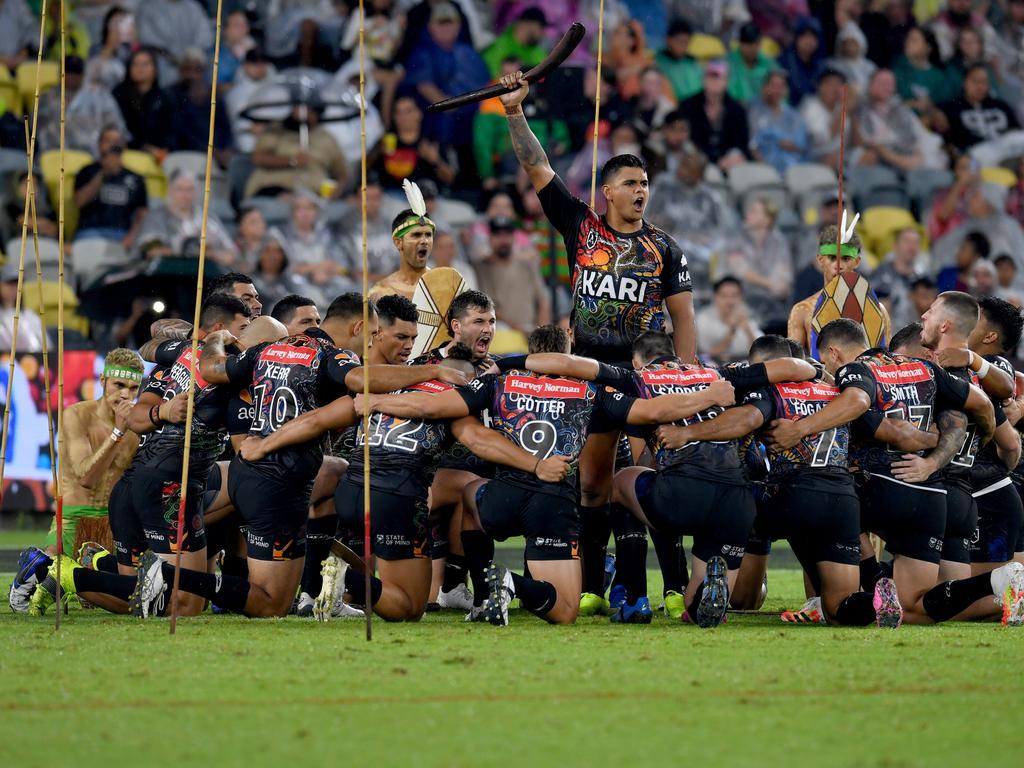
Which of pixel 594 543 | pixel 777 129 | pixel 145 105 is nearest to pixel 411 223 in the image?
pixel 594 543

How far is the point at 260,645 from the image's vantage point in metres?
6.83

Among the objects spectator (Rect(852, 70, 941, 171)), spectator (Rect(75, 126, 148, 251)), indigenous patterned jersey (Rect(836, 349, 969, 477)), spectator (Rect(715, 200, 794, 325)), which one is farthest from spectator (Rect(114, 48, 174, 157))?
indigenous patterned jersey (Rect(836, 349, 969, 477))

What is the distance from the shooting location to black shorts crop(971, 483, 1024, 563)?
9.36 metres

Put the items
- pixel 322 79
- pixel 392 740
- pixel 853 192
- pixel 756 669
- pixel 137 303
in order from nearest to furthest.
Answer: pixel 392 740
pixel 756 669
pixel 137 303
pixel 322 79
pixel 853 192

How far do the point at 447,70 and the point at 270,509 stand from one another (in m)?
11.7

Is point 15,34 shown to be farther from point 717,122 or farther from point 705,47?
point 705,47

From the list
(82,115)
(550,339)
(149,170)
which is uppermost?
(82,115)

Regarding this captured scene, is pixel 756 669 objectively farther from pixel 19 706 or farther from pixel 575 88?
pixel 575 88

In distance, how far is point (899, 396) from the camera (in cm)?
862

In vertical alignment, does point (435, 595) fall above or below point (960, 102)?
below

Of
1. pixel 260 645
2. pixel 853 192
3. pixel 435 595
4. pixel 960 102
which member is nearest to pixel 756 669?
pixel 260 645

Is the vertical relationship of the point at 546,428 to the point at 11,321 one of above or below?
below

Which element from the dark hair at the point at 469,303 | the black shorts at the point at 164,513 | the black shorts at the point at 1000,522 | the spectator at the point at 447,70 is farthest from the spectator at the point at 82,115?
the black shorts at the point at 1000,522

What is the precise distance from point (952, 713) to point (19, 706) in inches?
125
